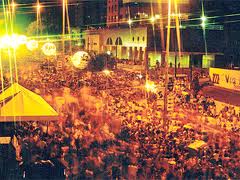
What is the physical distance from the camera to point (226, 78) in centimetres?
2194

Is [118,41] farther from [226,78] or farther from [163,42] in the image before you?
[226,78]

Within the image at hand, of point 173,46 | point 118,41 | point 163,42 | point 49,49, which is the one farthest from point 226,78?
point 118,41

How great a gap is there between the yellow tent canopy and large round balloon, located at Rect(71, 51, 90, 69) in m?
17.2

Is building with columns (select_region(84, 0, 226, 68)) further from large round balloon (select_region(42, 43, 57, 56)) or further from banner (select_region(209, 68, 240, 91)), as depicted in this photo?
banner (select_region(209, 68, 240, 91))

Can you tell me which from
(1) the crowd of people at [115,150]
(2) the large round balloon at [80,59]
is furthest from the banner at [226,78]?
(2) the large round balloon at [80,59]

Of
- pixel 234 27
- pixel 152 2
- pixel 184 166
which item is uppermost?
pixel 152 2

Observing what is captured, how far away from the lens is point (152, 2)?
76.6 metres

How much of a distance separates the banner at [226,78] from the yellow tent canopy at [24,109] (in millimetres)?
12758

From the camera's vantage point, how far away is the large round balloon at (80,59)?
93.0 ft

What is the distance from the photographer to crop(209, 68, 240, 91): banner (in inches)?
827

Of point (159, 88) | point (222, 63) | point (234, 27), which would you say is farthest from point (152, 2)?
point (159, 88)

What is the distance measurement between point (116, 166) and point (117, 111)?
23.1 ft

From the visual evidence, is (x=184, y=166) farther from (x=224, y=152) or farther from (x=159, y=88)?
(x=159, y=88)

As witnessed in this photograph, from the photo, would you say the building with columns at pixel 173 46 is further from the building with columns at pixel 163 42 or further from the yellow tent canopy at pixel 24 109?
the yellow tent canopy at pixel 24 109
